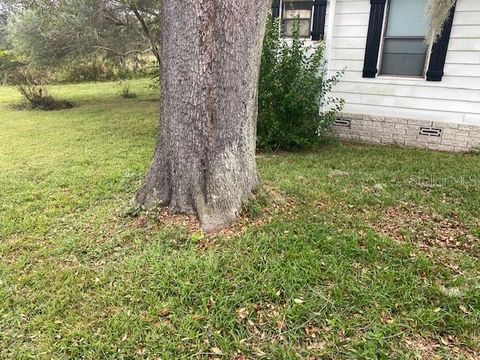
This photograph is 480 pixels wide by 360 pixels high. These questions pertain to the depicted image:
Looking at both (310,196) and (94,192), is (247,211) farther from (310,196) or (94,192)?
(94,192)

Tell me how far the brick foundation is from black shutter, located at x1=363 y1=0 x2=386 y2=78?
77 centimetres

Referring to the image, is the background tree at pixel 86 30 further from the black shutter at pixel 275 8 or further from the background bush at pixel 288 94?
the background bush at pixel 288 94

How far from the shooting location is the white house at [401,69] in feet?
16.5

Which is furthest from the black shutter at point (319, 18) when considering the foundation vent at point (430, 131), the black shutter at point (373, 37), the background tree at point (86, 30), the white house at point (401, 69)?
the background tree at point (86, 30)

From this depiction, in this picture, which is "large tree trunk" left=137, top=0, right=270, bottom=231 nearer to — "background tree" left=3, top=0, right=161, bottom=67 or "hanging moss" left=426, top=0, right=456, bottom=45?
"hanging moss" left=426, top=0, right=456, bottom=45

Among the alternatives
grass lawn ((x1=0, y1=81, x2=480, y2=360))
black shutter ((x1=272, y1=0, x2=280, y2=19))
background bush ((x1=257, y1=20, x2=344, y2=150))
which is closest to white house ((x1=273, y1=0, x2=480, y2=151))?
black shutter ((x1=272, y1=0, x2=280, y2=19))

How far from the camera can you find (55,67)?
34.3ft

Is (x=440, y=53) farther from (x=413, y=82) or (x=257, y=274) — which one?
(x=257, y=274)

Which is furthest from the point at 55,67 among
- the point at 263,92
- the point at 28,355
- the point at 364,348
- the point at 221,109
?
the point at 364,348

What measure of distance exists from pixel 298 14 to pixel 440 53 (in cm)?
243

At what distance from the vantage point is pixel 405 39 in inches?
213

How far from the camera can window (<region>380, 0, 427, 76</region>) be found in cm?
526

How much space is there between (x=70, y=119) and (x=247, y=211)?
24.4 feet

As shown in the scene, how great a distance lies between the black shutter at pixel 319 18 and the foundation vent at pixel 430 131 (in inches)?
89.4
